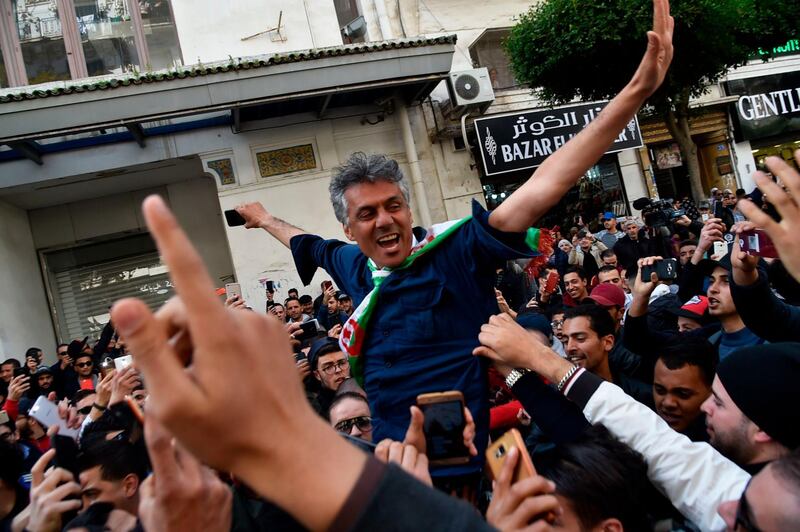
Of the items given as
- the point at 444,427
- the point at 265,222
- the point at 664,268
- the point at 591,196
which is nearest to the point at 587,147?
the point at 444,427

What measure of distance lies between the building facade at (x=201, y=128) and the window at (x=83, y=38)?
0.02 meters

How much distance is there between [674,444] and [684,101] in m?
11.8

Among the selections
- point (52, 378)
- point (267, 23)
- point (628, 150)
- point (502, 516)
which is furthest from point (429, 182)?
point (502, 516)

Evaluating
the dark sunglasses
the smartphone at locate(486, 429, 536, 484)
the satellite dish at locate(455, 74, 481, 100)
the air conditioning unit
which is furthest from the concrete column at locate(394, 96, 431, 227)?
the smartphone at locate(486, 429, 536, 484)

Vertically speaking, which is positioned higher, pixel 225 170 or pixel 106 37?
pixel 106 37

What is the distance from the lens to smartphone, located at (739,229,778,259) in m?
2.22

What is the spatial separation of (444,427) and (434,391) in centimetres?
57

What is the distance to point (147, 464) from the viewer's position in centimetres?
234

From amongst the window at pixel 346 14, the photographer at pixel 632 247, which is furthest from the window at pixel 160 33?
the photographer at pixel 632 247

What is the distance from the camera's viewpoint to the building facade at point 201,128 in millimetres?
8562

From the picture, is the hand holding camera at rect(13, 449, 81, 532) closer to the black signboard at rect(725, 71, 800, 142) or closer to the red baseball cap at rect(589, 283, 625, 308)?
the red baseball cap at rect(589, 283, 625, 308)

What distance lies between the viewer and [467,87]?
10.6 meters

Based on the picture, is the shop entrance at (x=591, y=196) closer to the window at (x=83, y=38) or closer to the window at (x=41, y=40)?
the window at (x=83, y=38)

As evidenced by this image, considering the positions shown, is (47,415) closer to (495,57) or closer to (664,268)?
(664,268)
